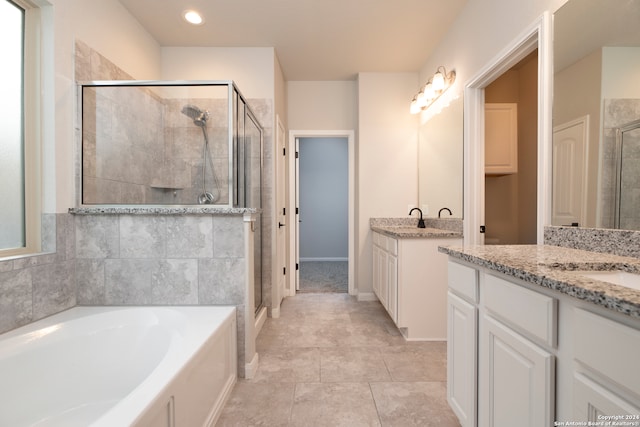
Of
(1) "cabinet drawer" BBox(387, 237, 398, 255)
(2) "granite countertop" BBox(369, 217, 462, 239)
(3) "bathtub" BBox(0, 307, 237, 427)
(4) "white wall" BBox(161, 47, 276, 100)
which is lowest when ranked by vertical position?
(3) "bathtub" BBox(0, 307, 237, 427)

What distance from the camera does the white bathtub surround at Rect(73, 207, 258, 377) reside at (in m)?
1.71

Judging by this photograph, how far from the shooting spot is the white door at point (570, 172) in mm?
1234

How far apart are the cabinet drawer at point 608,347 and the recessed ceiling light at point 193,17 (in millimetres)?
3040

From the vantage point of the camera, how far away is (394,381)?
1740 millimetres

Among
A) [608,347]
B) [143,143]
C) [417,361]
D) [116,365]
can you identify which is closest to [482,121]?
[417,361]

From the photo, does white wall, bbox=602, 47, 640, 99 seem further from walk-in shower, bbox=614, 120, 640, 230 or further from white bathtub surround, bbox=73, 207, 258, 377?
white bathtub surround, bbox=73, 207, 258, 377

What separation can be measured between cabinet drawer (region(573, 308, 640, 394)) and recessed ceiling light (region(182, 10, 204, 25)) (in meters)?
3.04

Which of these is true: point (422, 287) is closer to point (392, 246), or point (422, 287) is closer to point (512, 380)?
point (392, 246)

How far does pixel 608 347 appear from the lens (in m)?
0.61

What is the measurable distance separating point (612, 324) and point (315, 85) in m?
3.53

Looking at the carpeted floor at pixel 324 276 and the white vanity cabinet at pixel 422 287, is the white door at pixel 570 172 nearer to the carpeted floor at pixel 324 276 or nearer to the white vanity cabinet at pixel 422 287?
the white vanity cabinet at pixel 422 287

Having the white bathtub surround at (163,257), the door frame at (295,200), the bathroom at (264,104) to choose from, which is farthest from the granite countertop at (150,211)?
the door frame at (295,200)

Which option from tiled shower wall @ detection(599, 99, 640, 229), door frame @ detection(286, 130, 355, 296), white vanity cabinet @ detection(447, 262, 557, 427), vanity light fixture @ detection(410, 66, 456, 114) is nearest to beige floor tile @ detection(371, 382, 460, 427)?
white vanity cabinet @ detection(447, 262, 557, 427)

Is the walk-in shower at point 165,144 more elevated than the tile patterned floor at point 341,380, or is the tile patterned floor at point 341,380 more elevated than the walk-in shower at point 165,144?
the walk-in shower at point 165,144
